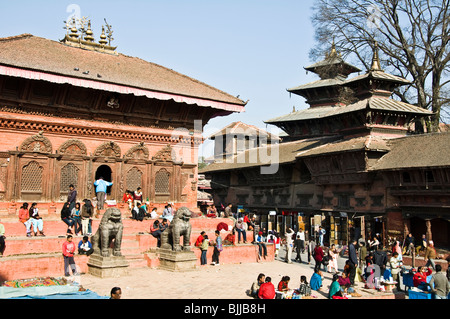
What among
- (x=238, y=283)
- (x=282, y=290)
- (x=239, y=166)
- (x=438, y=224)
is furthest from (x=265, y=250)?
(x=239, y=166)

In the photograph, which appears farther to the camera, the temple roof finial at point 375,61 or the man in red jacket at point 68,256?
the temple roof finial at point 375,61

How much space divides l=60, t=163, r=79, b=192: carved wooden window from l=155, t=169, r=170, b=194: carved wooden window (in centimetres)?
401

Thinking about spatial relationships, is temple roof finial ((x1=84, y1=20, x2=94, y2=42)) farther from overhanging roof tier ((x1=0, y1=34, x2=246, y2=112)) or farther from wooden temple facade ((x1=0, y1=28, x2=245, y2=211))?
overhanging roof tier ((x1=0, y1=34, x2=246, y2=112))

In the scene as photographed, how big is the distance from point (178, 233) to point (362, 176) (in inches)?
528

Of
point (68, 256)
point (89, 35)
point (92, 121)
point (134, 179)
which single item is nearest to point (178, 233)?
point (68, 256)

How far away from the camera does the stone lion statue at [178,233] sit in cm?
1622

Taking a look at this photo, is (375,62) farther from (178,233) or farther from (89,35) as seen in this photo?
(178,233)

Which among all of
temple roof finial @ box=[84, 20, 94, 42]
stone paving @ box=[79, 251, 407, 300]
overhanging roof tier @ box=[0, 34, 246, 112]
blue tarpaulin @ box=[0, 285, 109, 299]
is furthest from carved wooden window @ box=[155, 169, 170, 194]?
blue tarpaulin @ box=[0, 285, 109, 299]

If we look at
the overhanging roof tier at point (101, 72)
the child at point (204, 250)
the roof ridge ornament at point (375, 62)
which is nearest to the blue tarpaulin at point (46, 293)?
the child at point (204, 250)

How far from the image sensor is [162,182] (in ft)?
77.0

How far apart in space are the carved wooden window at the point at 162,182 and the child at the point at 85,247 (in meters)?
8.07

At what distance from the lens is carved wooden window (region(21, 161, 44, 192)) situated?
19.6m

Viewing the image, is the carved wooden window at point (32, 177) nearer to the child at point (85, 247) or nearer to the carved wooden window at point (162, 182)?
the carved wooden window at point (162, 182)

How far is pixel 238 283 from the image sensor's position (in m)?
14.5
